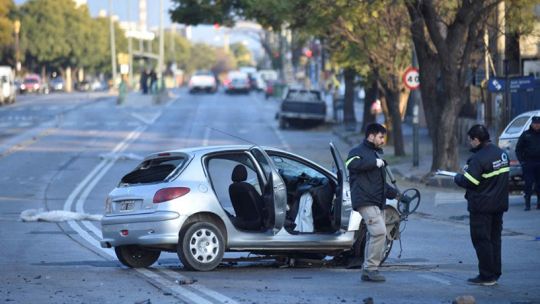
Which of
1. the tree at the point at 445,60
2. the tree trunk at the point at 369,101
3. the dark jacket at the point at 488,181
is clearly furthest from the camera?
the tree trunk at the point at 369,101

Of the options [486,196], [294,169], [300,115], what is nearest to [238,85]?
[300,115]

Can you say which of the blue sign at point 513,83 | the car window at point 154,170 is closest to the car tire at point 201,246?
the car window at point 154,170

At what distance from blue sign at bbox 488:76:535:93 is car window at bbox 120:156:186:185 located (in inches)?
610

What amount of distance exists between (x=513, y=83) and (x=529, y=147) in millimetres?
7912

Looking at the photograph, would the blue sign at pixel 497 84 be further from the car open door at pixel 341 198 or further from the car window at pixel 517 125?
the car open door at pixel 341 198

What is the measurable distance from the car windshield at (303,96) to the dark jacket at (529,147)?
31.3m

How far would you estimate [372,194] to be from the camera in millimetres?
11352

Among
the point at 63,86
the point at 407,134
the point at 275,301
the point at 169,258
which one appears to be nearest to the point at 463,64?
the point at 169,258

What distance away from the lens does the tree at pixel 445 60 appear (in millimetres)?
24531

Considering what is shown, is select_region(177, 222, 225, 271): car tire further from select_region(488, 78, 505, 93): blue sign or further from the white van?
the white van

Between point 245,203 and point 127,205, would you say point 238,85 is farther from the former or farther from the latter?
point 127,205

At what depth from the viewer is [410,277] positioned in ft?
39.2

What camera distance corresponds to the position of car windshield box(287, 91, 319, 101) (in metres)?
50.6

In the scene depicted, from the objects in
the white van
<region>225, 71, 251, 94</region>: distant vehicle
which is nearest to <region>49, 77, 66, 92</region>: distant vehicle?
<region>225, 71, 251, 94</region>: distant vehicle
